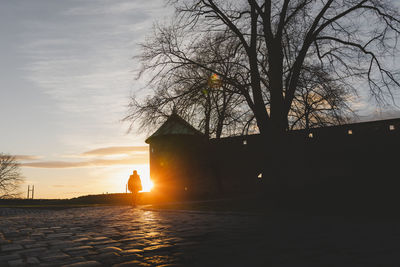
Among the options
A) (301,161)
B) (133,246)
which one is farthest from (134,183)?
(133,246)

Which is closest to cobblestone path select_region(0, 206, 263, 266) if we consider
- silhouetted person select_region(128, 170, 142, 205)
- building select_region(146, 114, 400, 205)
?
building select_region(146, 114, 400, 205)

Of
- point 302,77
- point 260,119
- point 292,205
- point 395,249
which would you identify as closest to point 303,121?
point 302,77

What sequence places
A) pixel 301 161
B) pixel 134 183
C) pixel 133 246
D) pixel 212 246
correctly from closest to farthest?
pixel 212 246
pixel 133 246
pixel 134 183
pixel 301 161

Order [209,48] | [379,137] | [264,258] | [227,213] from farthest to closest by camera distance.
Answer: [379,137] < [209,48] < [227,213] < [264,258]

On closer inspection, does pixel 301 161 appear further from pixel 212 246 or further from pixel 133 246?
pixel 133 246

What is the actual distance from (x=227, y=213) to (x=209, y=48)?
7412 mm

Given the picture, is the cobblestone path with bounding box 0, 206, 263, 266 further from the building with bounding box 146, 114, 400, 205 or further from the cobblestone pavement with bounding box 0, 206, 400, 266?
the building with bounding box 146, 114, 400, 205

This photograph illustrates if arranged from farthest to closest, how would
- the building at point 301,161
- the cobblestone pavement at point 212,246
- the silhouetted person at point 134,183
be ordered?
the silhouetted person at point 134,183 → the building at point 301,161 → the cobblestone pavement at point 212,246

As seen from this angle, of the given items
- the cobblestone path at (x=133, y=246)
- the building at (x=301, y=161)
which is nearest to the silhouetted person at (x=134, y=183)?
the building at (x=301, y=161)

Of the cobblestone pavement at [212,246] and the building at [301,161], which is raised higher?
the building at [301,161]

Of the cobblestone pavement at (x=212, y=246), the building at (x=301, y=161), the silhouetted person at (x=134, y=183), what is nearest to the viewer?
the cobblestone pavement at (x=212, y=246)

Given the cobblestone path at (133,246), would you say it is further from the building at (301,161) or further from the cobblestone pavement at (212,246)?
the building at (301,161)

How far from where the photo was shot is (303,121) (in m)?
17.4

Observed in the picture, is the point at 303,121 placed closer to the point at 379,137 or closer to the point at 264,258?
the point at 379,137
